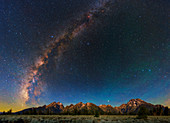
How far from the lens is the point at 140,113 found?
33688 mm
